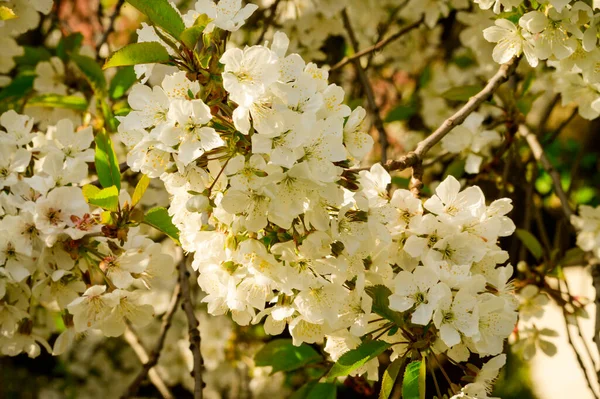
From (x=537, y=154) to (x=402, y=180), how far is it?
0.46 meters

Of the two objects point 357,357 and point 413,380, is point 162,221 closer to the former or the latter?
point 357,357

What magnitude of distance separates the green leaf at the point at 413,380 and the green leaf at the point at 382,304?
0.08m

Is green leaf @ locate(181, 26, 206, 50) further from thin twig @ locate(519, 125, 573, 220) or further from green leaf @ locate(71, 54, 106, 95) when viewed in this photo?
thin twig @ locate(519, 125, 573, 220)

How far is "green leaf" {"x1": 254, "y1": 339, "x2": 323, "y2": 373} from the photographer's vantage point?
174 cm

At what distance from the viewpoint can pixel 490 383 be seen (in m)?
1.29

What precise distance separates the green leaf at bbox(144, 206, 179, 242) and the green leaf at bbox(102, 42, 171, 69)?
0.33 m

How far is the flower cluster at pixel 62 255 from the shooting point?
138 cm

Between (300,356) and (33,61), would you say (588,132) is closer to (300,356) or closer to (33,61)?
(300,356)

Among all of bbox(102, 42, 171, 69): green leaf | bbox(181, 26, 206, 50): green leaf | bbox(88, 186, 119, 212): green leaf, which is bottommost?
bbox(88, 186, 119, 212): green leaf

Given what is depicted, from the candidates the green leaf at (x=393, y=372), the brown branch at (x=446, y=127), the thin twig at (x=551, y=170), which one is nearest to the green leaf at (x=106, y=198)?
the brown branch at (x=446, y=127)

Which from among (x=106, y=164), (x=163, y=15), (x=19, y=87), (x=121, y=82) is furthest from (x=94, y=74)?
(x=163, y=15)

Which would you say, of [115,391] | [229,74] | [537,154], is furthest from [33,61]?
[115,391]

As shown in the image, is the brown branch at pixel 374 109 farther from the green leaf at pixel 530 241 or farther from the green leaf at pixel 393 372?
the green leaf at pixel 393 372

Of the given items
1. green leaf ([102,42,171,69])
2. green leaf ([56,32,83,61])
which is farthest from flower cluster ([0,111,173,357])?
green leaf ([56,32,83,61])
